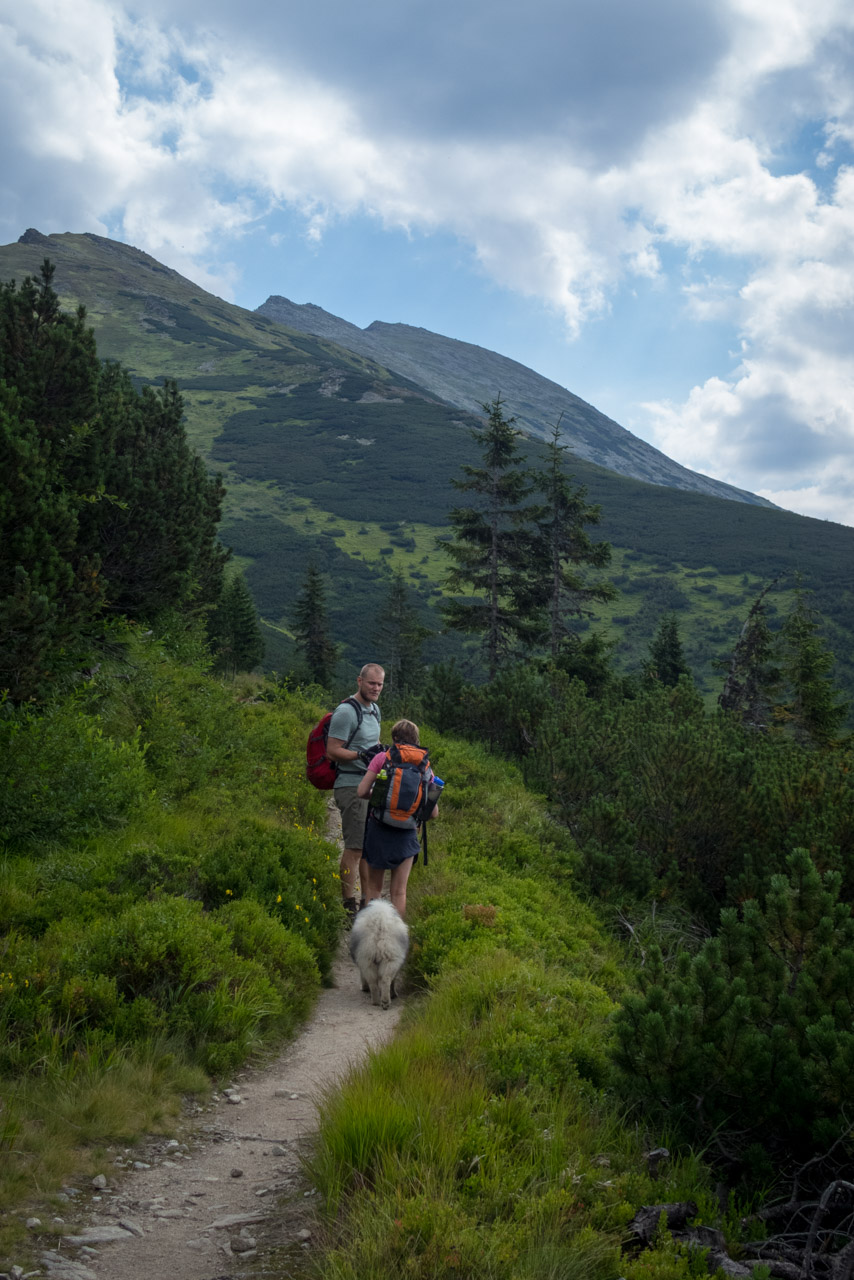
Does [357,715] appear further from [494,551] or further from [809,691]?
[809,691]

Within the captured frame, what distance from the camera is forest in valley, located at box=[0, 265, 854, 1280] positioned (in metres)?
3.03

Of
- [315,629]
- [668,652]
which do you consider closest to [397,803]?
[668,652]

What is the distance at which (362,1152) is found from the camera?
10.3 feet

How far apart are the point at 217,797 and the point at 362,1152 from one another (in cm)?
637

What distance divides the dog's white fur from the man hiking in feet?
2.75

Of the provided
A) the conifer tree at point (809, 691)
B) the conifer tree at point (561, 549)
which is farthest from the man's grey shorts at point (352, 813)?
the conifer tree at point (809, 691)

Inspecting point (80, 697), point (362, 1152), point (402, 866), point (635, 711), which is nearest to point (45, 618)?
point (80, 697)

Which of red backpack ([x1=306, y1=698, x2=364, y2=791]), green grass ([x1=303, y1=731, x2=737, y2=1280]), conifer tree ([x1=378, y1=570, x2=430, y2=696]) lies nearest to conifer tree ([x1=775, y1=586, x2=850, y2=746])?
red backpack ([x1=306, y1=698, x2=364, y2=791])

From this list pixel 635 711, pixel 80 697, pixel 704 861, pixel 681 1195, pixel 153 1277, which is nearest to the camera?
pixel 153 1277

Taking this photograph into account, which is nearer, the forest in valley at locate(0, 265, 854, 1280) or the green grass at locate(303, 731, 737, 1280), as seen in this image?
the green grass at locate(303, 731, 737, 1280)

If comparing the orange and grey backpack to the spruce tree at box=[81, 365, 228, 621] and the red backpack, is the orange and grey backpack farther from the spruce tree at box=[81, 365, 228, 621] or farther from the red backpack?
the spruce tree at box=[81, 365, 228, 621]

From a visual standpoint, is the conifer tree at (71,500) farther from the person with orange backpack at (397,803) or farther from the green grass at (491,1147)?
the green grass at (491,1147)

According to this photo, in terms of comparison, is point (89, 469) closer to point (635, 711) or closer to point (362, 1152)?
point (362, 1152)

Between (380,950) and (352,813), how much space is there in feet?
4.82
